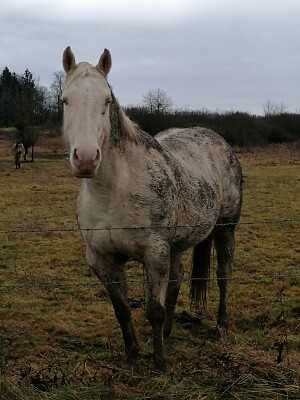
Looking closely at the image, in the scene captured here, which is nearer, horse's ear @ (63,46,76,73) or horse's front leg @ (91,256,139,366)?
horse's ear @ (63,46,76,73)

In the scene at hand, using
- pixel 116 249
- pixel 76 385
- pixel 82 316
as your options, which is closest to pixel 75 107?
pixel 116 249

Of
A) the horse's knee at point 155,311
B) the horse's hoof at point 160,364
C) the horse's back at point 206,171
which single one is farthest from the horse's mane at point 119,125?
the horse's hoof at point 160,364

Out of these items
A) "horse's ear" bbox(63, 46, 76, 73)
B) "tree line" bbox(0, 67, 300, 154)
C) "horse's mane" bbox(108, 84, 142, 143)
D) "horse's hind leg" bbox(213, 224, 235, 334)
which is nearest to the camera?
"horse's ear" bbox(63, 46, 76, 73)

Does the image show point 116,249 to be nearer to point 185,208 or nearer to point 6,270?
point 185,208

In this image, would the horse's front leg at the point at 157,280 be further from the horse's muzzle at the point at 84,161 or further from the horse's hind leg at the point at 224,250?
the horse's hind leg at the point at 224,250

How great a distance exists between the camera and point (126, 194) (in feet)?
12.0

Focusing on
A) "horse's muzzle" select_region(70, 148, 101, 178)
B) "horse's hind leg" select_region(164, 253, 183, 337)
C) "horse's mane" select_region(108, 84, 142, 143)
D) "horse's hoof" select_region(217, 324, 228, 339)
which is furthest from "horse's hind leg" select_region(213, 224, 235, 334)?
"horse's muzzle" select_region(70, 148, 101, 178)

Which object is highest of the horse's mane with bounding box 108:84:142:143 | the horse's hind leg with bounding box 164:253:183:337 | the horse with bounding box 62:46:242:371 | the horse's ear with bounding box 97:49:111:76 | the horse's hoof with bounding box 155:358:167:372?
the horse's ear with bounding box 97:49:111:76

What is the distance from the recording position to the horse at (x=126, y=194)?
3178 mm

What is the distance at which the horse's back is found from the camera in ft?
14.6

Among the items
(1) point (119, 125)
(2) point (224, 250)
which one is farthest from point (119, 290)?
(2) point (224, 250)

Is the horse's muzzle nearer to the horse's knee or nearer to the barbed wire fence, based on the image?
the barbed wire fence

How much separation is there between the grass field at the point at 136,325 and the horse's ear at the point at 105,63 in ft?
4.48

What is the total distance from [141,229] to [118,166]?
501 millimetres
